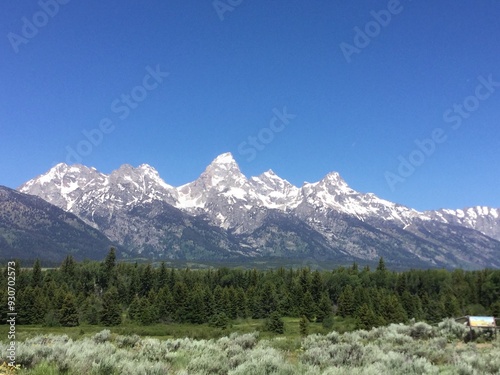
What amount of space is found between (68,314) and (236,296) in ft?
162

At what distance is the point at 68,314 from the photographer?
101938 mm

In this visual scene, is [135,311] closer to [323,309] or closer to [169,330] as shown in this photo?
[169,330]

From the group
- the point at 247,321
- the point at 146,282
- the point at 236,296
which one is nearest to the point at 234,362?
the point at 247,321

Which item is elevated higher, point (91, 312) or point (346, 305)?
point (346, 305)

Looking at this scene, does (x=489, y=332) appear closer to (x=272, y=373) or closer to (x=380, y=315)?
(x=272, y=373)

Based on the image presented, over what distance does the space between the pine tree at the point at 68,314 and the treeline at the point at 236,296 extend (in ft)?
0.79

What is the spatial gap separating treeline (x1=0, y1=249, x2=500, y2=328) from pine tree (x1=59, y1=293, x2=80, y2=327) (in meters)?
0.24

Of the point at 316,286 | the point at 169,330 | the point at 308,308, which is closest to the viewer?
the point at 169,330

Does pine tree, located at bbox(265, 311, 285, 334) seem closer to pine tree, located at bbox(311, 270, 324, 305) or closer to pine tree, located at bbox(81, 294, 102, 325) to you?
pine tree, located at bbox(81, 294, 102, 325)

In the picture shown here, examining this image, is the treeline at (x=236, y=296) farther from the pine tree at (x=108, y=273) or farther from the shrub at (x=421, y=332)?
the shrub at (x=421, y=332)

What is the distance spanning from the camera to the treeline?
10581 cm

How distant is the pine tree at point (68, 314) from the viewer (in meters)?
101

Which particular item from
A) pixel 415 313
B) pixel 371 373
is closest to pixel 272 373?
pixel 371 373

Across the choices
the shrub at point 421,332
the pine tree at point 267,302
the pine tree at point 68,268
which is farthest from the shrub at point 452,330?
the pine tree at point 68,268
